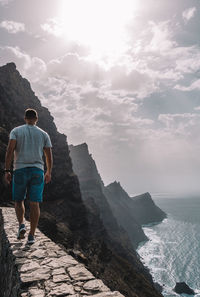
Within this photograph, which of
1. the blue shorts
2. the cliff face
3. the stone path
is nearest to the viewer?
the stone path

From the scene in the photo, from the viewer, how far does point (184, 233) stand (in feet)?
511

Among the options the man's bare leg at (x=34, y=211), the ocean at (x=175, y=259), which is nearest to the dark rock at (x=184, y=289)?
the ocean at (x=175, y=259)

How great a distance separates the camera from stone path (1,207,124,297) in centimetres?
367

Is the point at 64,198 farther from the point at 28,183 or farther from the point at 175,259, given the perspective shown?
the point at 175,259

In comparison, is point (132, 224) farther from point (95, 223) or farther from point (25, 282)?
point (25, 282)

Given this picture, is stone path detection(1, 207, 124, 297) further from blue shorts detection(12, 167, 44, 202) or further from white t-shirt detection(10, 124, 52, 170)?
white t-shirt detection(10, 124, 52, 170)

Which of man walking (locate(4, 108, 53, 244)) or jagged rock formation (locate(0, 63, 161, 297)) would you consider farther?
jagged rock formation (locate(0, 63, 161, 297))

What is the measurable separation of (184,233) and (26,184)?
174 metres

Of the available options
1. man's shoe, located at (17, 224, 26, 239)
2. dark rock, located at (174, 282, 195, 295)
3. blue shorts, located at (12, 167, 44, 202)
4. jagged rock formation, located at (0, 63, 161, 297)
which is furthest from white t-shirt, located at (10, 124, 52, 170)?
dark rock, located at (174, 282, 195, 295)

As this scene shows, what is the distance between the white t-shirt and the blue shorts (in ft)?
0.50

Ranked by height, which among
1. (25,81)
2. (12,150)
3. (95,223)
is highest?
(25,81)

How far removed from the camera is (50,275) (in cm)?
442

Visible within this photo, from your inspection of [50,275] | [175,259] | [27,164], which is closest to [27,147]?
[27,164]

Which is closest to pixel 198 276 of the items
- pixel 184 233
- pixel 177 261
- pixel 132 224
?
pixel 177 261
